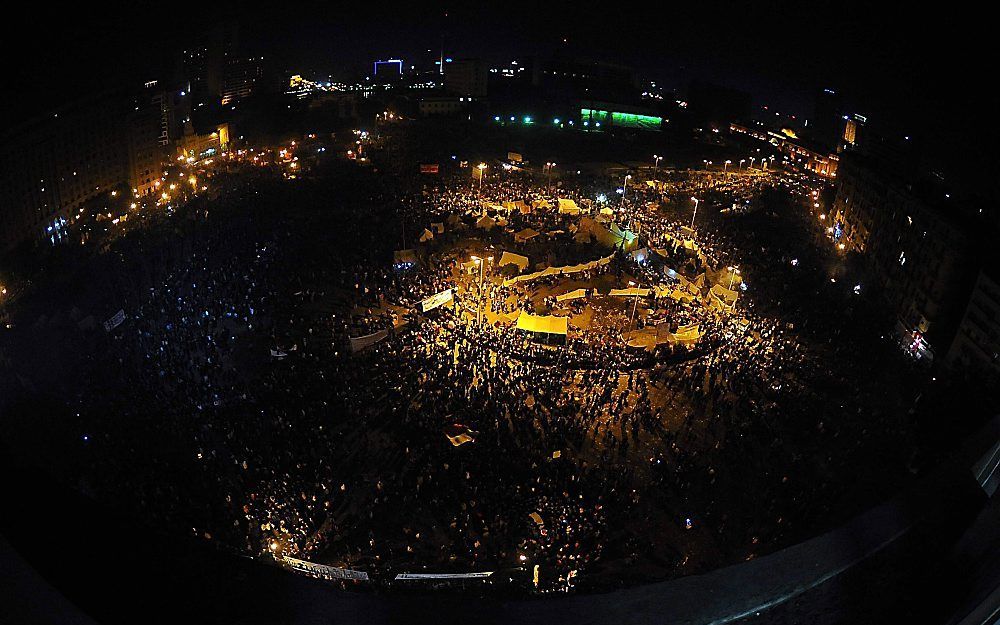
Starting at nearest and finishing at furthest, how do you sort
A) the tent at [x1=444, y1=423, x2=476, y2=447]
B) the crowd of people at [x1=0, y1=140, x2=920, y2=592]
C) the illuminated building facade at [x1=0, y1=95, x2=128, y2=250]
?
the crowd of people at [x1=0, y1=140, x2=920, y2=592] → the tent at [x1=444, y1=423, x2=476, y2=447] → the illuminated building facade at [x1=0, y1=95, x2=128, y2=250]

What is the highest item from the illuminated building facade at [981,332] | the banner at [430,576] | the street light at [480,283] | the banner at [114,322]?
the illuminated building facade at [981,332]

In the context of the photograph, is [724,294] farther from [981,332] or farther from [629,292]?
[981,332]

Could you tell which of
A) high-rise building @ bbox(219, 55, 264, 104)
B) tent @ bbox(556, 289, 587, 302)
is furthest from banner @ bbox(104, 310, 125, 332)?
high-rise building @ bbox(219, 55, 264, 104)

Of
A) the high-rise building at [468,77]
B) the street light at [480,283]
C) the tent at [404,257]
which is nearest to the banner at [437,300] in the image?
the street light at [480,283]

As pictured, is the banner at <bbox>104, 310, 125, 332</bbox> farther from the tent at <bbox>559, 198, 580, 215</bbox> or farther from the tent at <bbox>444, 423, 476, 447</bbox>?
the tent at <bbox>559, 198, 580, 215</bbox>

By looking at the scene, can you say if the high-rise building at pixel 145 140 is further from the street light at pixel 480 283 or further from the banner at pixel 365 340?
the banner at pixel 365 340

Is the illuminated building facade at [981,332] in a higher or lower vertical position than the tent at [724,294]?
higher

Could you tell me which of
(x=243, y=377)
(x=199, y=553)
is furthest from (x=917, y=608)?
(x=243, y=377)
